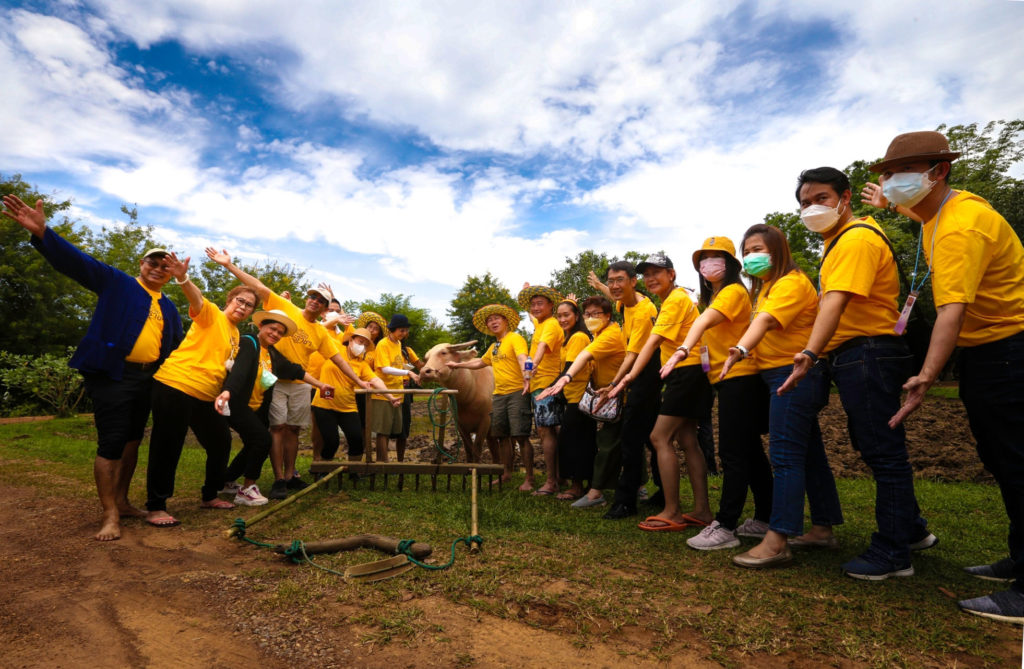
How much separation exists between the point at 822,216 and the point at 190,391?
5.15 meters

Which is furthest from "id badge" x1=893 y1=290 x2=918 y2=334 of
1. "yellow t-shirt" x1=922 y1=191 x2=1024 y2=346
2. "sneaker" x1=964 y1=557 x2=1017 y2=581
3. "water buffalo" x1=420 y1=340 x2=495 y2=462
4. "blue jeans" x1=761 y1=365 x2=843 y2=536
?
"water buffalo" x1=420 y1=340 x2=495 y2=462


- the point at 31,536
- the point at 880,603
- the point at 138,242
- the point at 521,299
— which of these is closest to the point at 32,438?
the point at 31,536

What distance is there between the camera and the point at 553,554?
13.4ft

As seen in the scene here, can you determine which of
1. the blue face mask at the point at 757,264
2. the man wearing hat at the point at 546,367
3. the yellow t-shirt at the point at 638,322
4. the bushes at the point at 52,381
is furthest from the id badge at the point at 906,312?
the bushes at the point at 52,381

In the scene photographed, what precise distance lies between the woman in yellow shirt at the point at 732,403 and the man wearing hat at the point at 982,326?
3.48 feet

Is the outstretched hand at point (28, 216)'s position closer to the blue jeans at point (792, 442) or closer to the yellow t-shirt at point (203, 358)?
the yellow t-shirt at point (203, 358)

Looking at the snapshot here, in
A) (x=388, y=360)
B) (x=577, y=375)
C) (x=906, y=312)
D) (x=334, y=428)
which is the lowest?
(x=334, y=428)

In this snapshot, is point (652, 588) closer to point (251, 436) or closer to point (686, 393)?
point (686, 393)

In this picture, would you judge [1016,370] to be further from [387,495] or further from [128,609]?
[387,495]

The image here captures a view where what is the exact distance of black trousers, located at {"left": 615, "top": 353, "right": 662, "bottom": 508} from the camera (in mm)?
5148

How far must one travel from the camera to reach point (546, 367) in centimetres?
689

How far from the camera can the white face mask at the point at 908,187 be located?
336cm

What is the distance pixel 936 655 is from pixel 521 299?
5.55 m

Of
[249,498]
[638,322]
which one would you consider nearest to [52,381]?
[249,498]
